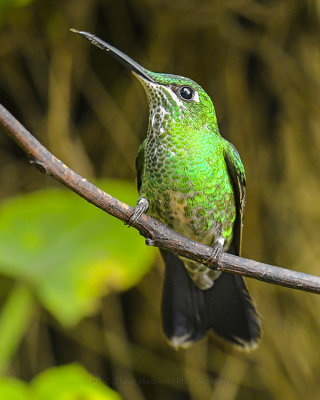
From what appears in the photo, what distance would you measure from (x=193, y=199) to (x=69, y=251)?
117 centimetres

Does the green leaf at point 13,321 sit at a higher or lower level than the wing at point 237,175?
lower

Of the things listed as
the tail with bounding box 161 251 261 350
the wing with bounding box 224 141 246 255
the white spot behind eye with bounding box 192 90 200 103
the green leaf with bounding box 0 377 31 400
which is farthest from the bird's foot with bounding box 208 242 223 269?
the green leaf with bounding box 0 377 31 400

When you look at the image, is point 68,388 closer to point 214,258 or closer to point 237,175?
point 214,258

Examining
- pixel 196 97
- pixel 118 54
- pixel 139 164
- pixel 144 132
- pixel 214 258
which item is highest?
pixel 118 54

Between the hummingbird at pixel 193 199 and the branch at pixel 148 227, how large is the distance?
8cm

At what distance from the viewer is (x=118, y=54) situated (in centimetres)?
143

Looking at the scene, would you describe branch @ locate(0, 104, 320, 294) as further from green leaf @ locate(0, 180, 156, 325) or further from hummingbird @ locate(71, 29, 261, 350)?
green leaf @ locate(0, 180, 156, 325)

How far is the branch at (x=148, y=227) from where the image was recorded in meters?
1.35

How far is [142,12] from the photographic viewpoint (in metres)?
3.67

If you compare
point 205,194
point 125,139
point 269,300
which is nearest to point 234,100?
point 125,139

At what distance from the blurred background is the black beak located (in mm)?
1738

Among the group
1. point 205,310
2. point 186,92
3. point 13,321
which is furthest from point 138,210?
point 13,321

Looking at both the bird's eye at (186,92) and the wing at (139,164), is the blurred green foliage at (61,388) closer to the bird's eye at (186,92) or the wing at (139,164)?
the wing at (139,164)

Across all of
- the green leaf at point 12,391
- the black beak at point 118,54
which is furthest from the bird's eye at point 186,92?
the green leaf at point 12,391
